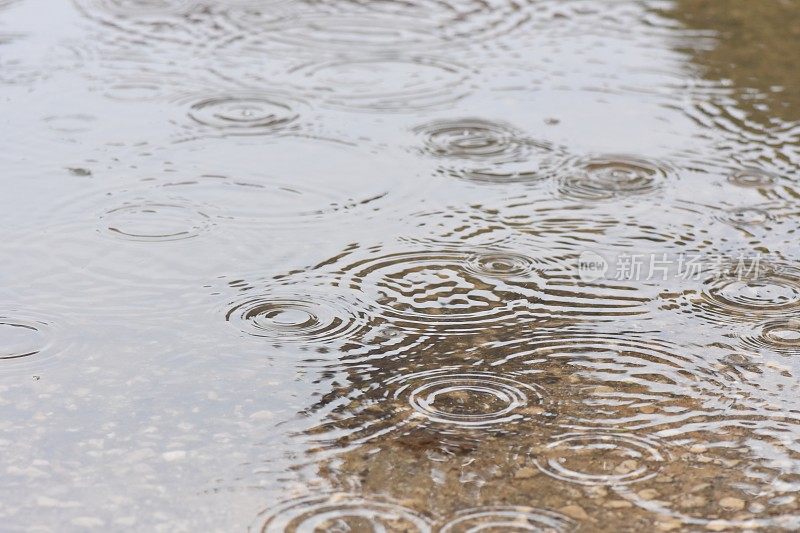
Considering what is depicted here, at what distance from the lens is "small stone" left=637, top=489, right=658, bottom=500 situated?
293cm

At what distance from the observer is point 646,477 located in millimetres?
3010

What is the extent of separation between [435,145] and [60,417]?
2.60 metres

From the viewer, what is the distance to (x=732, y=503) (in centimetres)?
291

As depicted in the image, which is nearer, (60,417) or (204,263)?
(60,417)

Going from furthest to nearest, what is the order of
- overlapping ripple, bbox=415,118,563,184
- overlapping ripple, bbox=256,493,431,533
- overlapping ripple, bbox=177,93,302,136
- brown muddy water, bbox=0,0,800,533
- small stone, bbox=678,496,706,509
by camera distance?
overlapping ripple, bbox=177,93,302,136
overlapping ripple, bbox=415,118,563,184
brown muddy water, bbox=0,0,800,533
small stone, bbox=678,496,706,509
overlapping ripple, bbox=256,493,431,533

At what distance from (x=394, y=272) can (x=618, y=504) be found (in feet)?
5.13

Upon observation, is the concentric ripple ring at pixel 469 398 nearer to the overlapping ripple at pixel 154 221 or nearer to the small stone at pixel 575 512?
the small stone at pixel 575 512

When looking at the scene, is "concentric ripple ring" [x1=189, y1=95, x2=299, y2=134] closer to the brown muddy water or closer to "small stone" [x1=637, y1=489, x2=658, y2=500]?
the brown muddy water

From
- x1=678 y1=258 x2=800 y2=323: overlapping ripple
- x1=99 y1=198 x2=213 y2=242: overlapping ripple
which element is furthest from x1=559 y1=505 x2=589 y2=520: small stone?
x1=99 y1=198 x2=213 y2=242: overlapping ripple

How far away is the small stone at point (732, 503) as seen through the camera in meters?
2.89

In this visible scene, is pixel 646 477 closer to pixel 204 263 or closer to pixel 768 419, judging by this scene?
pixel 768 419

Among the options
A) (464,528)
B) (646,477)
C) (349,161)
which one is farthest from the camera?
(349,161)

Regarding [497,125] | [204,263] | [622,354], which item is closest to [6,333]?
[204,263]

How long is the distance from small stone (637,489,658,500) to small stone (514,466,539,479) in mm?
274
